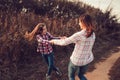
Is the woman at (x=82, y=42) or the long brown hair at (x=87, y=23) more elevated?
the long brown hair at (x=87, y=23)

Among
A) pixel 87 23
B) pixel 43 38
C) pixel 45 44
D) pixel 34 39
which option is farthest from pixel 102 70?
pixel 87 23

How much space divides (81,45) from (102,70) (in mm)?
3110

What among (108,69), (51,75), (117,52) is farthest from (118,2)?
(51,75)

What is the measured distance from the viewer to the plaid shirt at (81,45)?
18.9 ft

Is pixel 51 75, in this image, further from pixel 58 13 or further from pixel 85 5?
pixel 85 5

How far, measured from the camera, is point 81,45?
19.2 feet

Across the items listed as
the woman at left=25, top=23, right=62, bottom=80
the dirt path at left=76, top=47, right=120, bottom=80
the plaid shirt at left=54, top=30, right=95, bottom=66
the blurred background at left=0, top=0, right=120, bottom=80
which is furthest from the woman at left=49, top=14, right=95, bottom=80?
the dirt path at left=76, top=47, right=120, bottom=80

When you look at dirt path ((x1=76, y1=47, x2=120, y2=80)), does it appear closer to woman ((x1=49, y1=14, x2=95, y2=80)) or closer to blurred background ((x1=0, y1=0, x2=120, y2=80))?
blurred background ((x1=0, y1=0, x2=120, y2=80))

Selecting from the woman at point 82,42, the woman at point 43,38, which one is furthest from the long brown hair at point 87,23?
the woman at point 43,38

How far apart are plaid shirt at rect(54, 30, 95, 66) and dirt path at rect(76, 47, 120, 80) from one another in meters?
2.23

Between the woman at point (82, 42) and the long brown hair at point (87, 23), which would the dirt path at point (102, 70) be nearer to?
the woman at point (82, 42)

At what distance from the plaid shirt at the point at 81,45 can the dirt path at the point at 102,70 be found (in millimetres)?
2228

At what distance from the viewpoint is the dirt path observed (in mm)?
8253

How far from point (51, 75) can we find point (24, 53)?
968 millimetres
